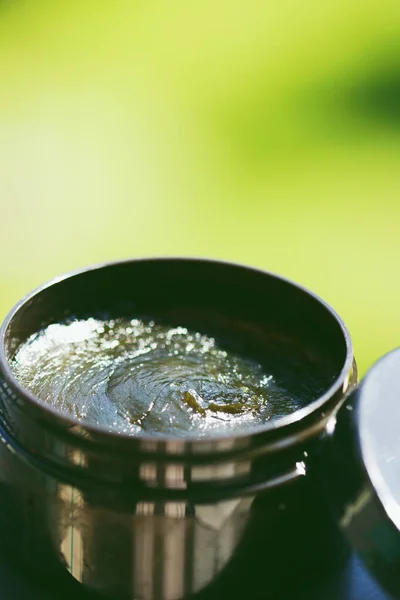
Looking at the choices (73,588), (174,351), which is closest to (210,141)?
(174,351)

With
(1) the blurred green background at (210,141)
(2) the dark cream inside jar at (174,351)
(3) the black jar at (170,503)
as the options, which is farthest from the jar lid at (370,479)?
(1) the blurred green background at (210,141)

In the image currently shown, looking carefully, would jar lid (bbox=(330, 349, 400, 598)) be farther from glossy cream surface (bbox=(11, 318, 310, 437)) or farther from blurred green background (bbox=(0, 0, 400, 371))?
blurred green background (bbox=(0, 0, 400, 371))

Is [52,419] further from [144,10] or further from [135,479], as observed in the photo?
[144,10]

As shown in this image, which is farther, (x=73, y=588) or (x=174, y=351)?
(x=174, y=351)

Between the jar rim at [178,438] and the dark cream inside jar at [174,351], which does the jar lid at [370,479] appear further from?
the dark cream inside jar at [174,351]

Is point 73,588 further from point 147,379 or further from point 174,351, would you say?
point 174,351
